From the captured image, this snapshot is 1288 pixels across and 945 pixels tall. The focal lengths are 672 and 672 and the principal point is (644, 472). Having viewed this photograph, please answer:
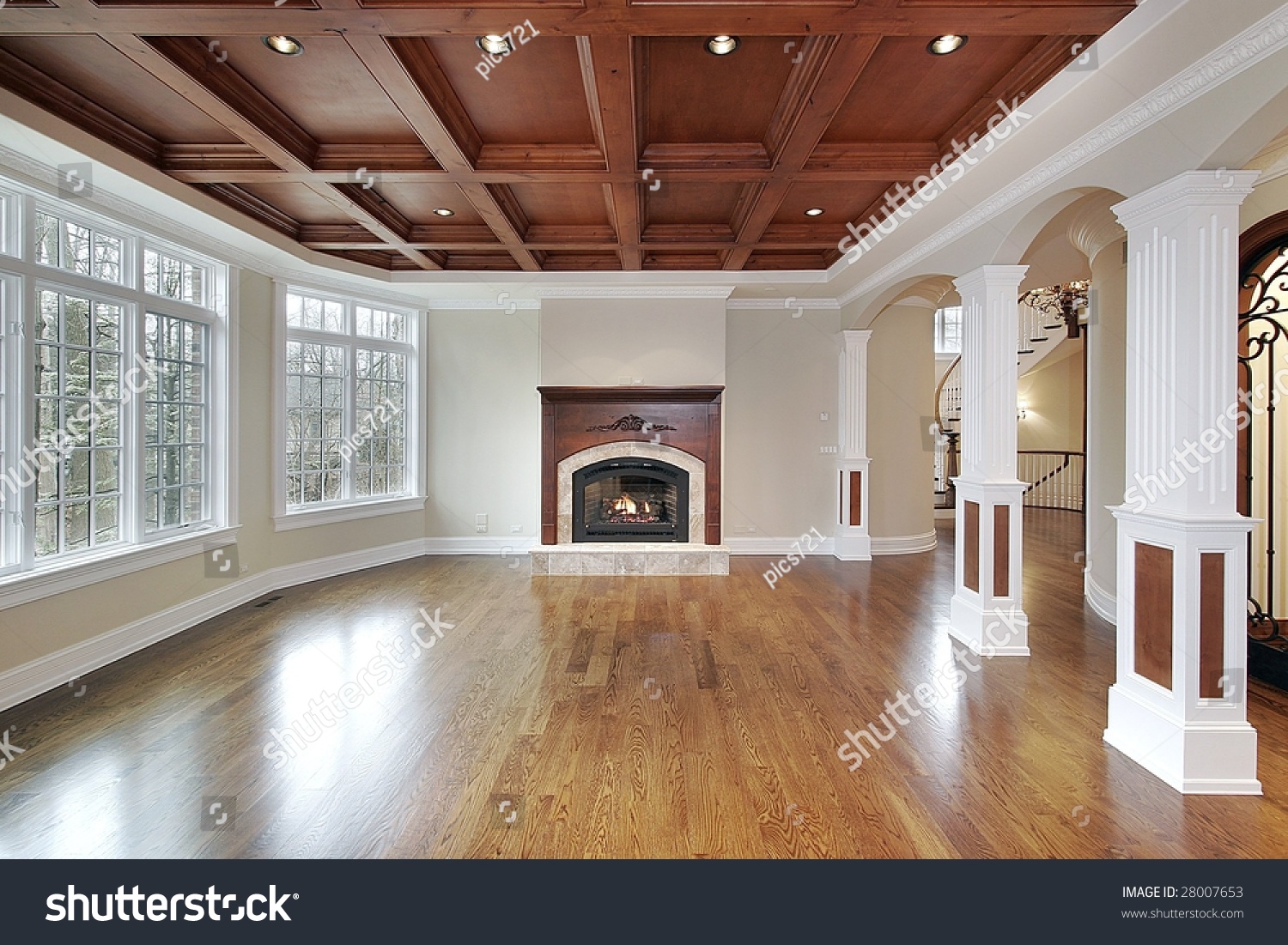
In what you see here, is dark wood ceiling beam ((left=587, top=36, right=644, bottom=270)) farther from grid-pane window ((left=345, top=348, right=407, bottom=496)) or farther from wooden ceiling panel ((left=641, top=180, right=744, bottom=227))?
grid-pane window ((left=345, top=348, right=407, bottom=496))

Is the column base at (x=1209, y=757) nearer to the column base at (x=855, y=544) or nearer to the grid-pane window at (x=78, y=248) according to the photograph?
the column base at (x=855, y=544)

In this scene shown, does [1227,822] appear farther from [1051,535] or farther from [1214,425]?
[1051,535]

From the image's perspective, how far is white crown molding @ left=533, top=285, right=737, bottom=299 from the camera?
21.6 ft

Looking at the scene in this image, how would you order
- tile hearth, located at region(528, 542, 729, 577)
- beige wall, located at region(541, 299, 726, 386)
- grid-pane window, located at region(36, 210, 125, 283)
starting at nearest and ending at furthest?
grid-pane window, located at region(36, 210, 125, 283), tile hearth, located at region(528, 542, 729, 577), beige wall, located at region(541, 299, 726, 386)

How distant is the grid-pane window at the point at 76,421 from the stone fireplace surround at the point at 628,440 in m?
3.37

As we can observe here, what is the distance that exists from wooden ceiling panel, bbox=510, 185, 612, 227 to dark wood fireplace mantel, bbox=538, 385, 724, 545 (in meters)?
1.87

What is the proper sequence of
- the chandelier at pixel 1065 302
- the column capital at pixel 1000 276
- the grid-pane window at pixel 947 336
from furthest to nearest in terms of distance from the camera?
the grid-pane window at pixel 947 336
the chandelier at pixel 1065 302
the column capital at pixel 1000 276

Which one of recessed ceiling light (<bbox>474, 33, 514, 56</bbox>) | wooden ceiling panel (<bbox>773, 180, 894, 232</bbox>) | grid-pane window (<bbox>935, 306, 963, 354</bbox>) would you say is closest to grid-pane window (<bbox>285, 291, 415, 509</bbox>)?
recessed ceiling light (<bbox>474, 33, 514, 56</bbox>)

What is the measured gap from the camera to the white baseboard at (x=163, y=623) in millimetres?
3426

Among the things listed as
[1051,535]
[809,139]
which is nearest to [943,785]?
[809,139]

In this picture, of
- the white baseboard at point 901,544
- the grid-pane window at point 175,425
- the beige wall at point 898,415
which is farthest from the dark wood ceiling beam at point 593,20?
the white baseboard at point 901,544

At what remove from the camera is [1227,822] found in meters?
2.33

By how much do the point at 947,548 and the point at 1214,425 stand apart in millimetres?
5647
